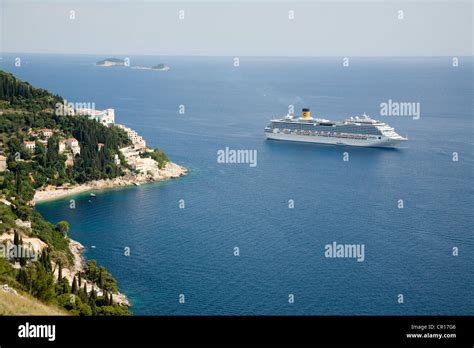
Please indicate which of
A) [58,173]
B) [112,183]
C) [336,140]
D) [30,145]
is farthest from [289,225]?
[336,140]

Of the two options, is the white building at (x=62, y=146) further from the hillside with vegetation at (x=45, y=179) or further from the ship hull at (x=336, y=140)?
the ship hull at (x=336, y=140)

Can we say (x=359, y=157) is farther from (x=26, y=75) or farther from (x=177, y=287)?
(x=26, y=75)

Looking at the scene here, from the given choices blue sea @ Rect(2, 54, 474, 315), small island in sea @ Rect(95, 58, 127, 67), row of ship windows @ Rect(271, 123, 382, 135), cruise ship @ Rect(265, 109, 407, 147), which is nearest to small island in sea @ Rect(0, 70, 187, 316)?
blue sea @ Rect(2, 54, 474, 315)

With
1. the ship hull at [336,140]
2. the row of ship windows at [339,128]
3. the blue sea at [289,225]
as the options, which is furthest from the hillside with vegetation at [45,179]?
the row of ship windows at [339,128]

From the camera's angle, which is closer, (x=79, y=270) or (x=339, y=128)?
(x=79, y=270)

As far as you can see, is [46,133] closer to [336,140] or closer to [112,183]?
[112,183]

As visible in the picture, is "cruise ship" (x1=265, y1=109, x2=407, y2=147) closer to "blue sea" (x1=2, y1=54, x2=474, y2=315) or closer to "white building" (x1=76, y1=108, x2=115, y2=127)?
"blue sea" (x1=2, y1=54, x2=474, y2=315)
